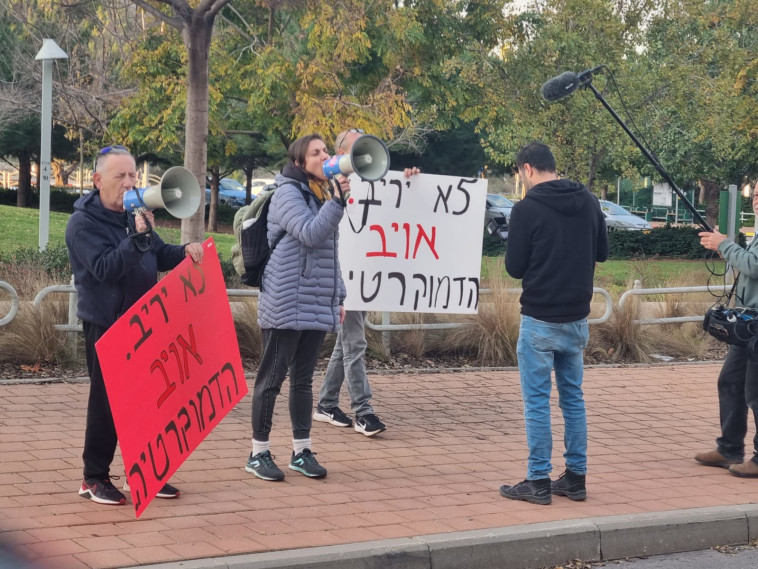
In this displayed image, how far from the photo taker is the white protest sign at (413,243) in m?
8.41

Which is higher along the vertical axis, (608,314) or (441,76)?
(441,76)

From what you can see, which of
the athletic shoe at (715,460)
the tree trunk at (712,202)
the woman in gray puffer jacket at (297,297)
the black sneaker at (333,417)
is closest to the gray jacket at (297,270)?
the woman in gray puffer jacket at (297,297)

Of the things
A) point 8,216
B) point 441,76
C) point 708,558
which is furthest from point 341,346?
point 8,216

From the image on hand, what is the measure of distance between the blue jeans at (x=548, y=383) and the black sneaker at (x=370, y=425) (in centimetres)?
158

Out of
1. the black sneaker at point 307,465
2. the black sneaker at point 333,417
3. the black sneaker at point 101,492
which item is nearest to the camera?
the black sneaker at point 101,492

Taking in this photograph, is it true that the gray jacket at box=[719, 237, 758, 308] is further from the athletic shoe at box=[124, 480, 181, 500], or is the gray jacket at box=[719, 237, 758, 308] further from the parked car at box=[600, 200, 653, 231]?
the parked car at box=[600, 200, 653, 231]

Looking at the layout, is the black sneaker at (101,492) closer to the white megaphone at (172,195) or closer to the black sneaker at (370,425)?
the white megaphone at (172,195)

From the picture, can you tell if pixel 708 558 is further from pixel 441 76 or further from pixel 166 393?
pixel 441 76

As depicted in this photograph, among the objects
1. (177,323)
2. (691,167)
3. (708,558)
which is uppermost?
(691,167)

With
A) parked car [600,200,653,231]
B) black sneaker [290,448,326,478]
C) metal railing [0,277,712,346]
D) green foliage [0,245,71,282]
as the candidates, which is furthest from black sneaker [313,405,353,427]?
parked car [600,200,653,231]

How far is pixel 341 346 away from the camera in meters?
7.49

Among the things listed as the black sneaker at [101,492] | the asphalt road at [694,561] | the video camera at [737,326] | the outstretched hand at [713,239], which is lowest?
the asphalt road at [694,561]

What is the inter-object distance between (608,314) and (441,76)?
42.1 ft

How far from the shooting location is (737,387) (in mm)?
6980
